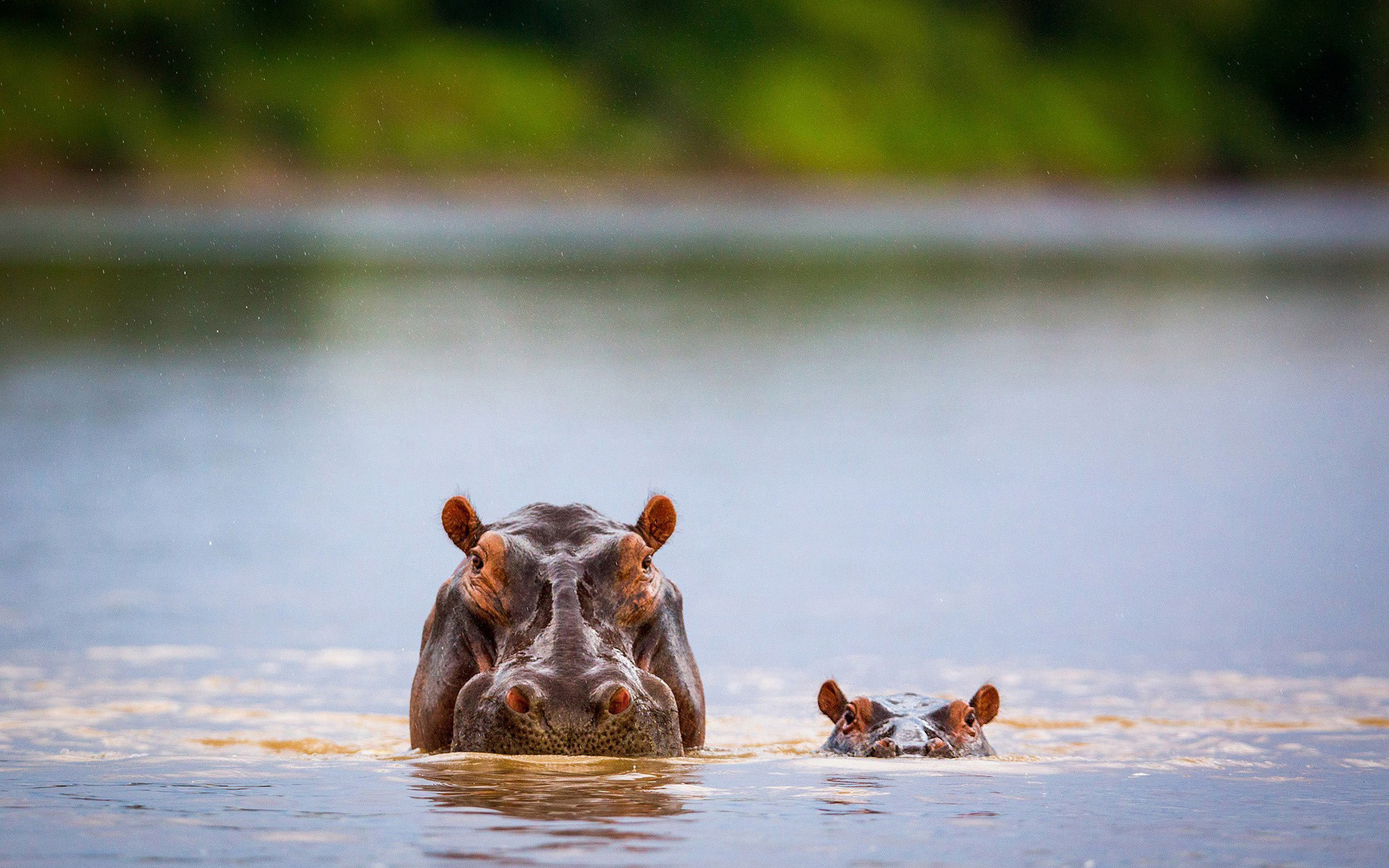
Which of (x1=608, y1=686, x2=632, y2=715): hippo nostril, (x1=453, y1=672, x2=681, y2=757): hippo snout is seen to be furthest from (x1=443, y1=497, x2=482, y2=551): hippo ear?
(x1=608, y1=686, x2=632, y2=715): hippo nostril

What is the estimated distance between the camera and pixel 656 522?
27.0ft

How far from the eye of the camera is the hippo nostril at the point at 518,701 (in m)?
7.10

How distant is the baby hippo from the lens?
8477mm

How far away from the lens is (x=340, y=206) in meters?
115

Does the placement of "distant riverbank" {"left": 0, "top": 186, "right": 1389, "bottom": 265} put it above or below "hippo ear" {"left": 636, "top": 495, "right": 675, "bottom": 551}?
above

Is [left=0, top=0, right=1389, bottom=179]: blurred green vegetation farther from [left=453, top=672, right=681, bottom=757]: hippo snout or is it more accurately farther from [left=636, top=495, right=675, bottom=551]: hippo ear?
[left=453, top=672, right=681, bottom=757]: hippo snout

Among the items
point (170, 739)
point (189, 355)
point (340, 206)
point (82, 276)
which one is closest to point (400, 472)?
point (170, 739)

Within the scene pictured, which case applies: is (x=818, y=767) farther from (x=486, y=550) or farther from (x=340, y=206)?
(x=340, y=206)

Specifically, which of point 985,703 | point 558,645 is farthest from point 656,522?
point 985,703

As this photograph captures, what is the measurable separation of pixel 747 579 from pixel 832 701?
7307 millimetres

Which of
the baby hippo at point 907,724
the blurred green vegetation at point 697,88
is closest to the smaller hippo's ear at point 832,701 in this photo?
the baby hippo at point 907,724

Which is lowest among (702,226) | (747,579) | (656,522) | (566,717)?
(566,717)

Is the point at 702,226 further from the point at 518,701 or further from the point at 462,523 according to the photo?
the point at 518,701

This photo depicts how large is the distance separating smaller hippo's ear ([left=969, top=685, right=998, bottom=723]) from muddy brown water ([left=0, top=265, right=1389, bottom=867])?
31 cm
